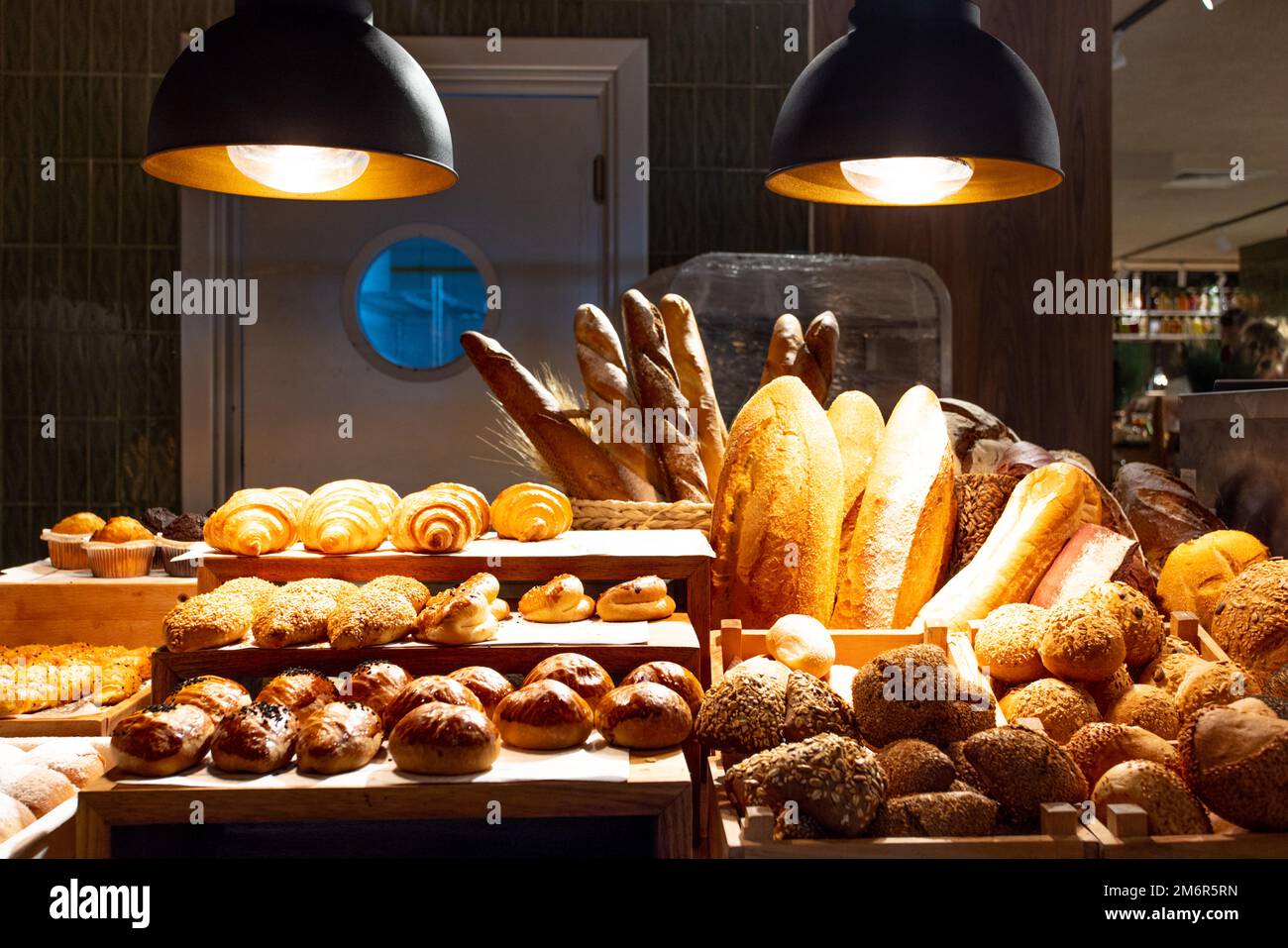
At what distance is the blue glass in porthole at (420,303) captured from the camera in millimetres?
3332

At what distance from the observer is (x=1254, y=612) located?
4.50 feet

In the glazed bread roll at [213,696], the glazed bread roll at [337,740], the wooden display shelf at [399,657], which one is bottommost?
the glazed bread roll at [337,740]

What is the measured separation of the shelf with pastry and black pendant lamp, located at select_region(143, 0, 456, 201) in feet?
2.26

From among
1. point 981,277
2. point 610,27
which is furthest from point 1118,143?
point 610,27

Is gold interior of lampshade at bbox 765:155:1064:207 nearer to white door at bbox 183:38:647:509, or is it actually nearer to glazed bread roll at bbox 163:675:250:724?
glazed bread roll at bbox 163:675:250:724

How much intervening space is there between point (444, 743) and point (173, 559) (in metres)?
1.10

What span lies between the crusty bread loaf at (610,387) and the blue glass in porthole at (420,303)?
1.42 metres

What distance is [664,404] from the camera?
6.26 ft

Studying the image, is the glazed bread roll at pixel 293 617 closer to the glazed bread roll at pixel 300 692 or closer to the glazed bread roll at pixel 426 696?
the glazed bread roll at pixel 300 692

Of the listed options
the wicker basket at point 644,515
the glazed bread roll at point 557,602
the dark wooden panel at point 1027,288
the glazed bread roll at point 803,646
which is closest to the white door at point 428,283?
the dark wooden panel at point 1027,288

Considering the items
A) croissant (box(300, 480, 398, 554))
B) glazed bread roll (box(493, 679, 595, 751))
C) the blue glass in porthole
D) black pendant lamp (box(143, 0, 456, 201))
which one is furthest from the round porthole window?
glazed bread roll (box(493, 679, 595, 751))

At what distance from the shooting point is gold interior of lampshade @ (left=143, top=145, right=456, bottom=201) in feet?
4.93
